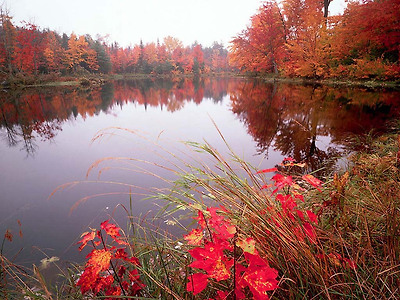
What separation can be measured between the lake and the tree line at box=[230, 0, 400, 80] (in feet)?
28.9

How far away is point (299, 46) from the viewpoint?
21609 mm

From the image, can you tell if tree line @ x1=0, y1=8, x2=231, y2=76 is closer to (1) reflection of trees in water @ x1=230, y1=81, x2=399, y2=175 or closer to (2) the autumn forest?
(2) the autumn forest

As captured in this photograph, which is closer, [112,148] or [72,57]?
[112,148]

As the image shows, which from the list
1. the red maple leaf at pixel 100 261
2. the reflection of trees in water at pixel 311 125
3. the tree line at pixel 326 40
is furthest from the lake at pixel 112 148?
the tree line at pixel 326 40

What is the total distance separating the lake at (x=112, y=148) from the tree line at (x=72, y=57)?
19.9m

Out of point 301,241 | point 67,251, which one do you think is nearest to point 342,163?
point 301,241

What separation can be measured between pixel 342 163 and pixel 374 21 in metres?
16.5

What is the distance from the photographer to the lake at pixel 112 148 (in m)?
2.90

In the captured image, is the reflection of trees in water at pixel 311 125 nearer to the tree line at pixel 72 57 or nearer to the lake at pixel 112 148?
the lake at pixel 112 148

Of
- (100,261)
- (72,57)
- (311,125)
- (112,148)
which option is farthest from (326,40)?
(72,57)

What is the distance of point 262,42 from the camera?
2766cm

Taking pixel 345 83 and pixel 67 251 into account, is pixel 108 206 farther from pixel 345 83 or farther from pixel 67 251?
pixel 345 83

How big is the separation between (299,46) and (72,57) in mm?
36299

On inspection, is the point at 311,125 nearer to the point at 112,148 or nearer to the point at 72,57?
the point at 112,148
